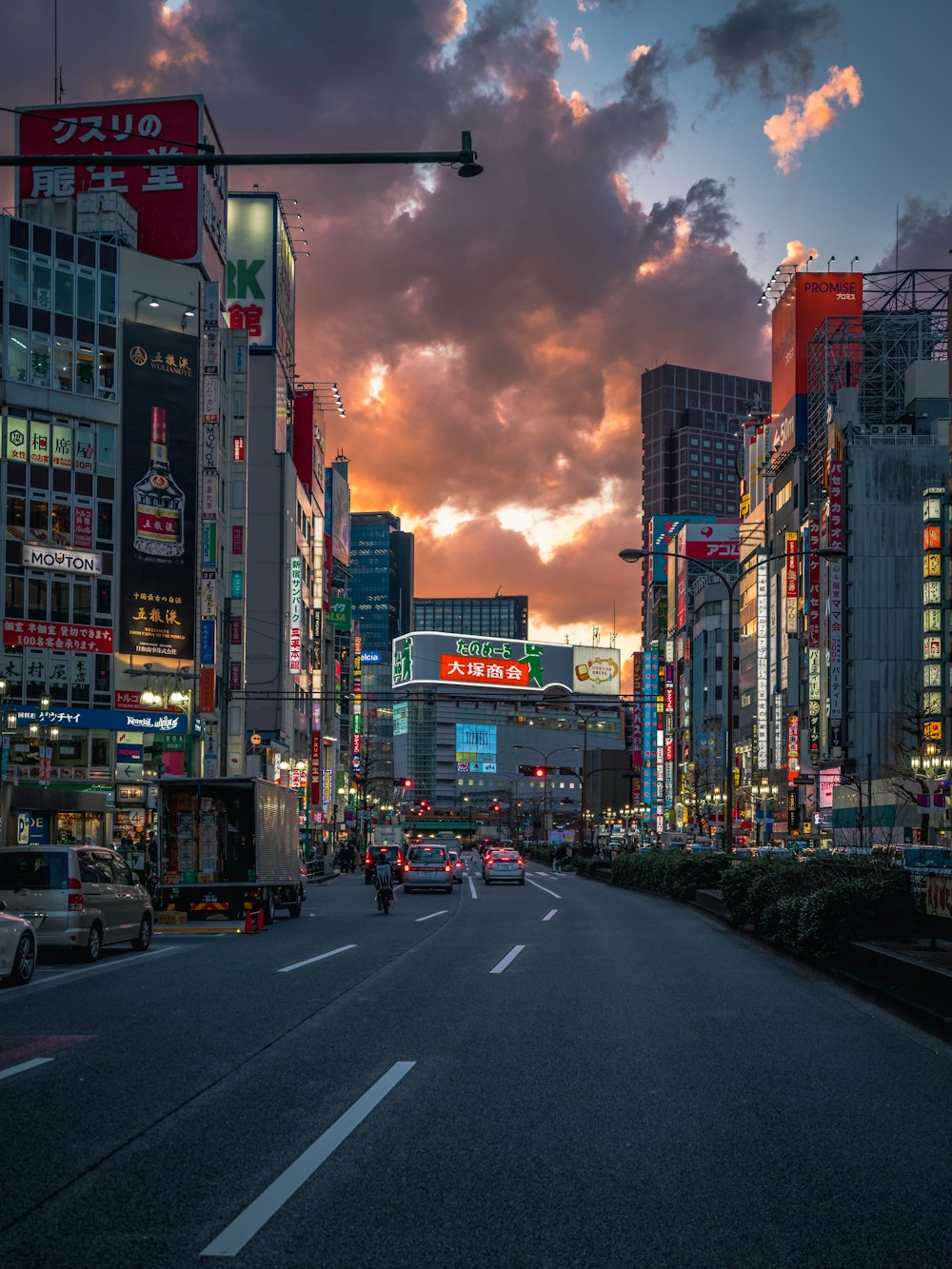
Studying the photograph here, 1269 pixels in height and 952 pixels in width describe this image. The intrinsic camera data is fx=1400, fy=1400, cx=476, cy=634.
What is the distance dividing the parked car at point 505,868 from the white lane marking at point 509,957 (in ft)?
125

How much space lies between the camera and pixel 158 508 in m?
72.1

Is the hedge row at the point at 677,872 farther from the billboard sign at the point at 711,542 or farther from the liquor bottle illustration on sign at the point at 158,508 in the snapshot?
the billboard sign at the point at 711,542

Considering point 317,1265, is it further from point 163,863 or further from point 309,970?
point 163,863

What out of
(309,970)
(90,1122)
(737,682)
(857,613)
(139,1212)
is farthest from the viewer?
(737,682)

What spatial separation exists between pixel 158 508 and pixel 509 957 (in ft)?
179

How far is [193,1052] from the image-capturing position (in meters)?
11.6

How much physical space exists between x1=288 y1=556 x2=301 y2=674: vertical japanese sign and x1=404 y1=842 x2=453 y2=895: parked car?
46.8m

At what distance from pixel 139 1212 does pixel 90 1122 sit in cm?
234

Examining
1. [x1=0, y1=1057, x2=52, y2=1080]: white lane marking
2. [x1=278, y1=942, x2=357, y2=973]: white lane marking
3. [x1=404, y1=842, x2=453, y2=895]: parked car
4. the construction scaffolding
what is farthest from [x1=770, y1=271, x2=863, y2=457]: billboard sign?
[x1=0, y1=1057, x2=52, y2=1080]: white lane marking

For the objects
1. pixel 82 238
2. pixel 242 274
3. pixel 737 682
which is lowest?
pixel 737 682

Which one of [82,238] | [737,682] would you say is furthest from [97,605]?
[737,682]

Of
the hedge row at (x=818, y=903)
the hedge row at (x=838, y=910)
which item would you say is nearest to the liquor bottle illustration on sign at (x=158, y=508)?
the hedge row at (x=818, y=903)

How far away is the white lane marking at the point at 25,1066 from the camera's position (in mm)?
10672

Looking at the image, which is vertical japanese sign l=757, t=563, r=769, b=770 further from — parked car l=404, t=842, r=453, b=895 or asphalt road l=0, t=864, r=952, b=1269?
asphalt road l=0, t=864, r=952, b=1269
